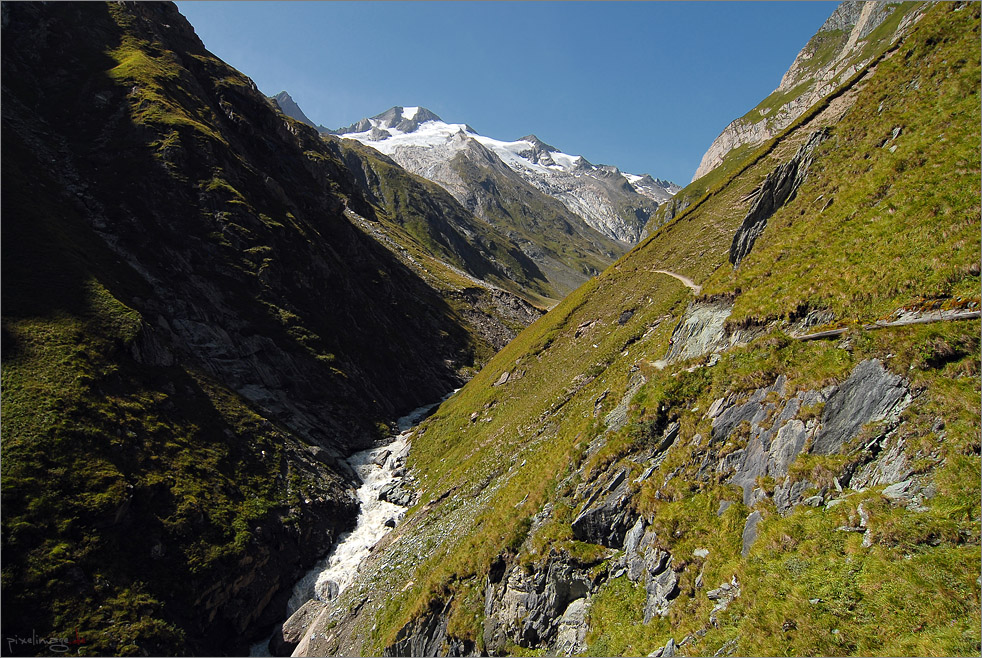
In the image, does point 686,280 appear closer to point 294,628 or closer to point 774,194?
point 774,194

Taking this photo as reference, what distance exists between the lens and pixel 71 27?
276 feet

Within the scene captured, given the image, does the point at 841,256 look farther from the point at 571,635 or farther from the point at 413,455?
the point at 413,455

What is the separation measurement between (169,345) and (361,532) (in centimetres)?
3062

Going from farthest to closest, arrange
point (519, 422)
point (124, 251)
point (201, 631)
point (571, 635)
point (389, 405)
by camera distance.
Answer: point (389, 405) → point (124, 251) → point (519, 422) → point (201, 631) → point (571, 635)

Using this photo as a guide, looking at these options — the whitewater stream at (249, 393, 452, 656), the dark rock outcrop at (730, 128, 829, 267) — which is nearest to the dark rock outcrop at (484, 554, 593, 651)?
the dark rock outcrop at (730, 128, 829, 267)

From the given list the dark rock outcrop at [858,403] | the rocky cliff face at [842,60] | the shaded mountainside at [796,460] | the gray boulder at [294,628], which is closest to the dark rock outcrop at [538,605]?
the shaded mountainside at [796,460]

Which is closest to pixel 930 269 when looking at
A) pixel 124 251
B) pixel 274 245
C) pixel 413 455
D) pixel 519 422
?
pixel 519 422

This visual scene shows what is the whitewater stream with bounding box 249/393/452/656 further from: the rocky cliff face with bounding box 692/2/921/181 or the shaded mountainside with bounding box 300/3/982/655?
the rocky cliff face with bounding box 692/2/921/181

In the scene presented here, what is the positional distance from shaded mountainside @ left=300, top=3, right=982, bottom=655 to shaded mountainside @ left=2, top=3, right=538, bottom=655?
49.5 feet

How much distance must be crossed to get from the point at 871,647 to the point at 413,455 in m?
49.0

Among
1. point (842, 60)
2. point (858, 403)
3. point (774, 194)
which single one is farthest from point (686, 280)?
point (842, 60)

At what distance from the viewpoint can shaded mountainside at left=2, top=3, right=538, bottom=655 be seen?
96.1 ft

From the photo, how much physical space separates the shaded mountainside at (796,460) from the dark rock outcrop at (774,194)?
120 mm

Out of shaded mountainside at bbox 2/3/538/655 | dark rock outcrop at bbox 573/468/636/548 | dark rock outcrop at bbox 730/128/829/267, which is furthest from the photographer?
shaded mountainside at bbox 2/3/538/655
